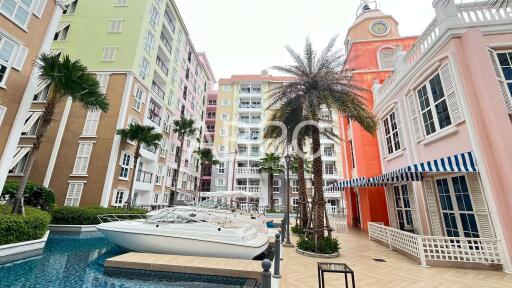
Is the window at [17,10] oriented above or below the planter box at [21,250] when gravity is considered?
above

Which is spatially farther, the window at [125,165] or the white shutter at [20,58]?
A: the window at [125,165]

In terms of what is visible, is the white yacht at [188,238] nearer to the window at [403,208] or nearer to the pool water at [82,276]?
the pool water at [82,276]

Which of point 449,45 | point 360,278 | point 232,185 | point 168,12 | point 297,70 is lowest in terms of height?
point 360,278

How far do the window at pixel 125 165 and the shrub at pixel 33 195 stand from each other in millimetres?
6094

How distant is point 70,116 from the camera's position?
19484 millimetres

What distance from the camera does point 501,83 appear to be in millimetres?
7410

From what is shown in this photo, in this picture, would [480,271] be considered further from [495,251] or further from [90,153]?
[90,153]

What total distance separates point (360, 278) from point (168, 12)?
34340mm

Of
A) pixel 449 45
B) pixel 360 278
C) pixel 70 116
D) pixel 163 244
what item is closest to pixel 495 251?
pixel 360 278

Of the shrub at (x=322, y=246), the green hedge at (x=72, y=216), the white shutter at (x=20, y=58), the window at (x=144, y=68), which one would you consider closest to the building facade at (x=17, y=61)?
the white shutter at (x=20, y=58)

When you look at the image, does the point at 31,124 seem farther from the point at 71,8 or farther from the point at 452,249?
the point at 452,249

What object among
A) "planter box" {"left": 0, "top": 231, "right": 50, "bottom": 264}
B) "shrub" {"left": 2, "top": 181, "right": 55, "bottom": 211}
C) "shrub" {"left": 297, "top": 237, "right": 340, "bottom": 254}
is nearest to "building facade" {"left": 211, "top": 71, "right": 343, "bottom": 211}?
"shrub" {"left": 2, "top": 181, "right": 55, "bottom": 211}

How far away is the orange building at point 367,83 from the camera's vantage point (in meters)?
15.0

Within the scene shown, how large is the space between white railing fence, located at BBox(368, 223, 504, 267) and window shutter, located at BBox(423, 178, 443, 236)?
3.83 feet
